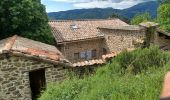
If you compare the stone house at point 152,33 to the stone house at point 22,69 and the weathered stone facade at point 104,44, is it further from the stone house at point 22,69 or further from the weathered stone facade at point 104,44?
the stone house at point 22,69

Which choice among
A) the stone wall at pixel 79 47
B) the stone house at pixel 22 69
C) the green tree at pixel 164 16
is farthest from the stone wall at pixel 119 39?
the green tree at pixel 164 16

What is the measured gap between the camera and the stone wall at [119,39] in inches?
950

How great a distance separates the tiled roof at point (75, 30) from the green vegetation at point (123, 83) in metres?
19.5

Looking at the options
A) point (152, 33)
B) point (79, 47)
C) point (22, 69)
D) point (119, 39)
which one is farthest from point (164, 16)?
point (22, 69)

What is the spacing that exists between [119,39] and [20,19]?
345 inches

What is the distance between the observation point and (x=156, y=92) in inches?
203

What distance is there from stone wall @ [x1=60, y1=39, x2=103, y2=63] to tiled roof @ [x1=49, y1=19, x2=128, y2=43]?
59cm

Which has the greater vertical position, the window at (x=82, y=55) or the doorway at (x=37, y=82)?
the doorway at (x=37, y=82)

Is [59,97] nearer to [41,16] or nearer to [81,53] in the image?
[41,16]

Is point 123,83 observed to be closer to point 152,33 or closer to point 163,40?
point 152,33

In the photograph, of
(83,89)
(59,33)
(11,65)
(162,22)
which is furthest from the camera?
(162,22)

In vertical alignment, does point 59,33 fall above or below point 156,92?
below

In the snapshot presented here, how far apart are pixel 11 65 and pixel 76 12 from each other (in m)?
185

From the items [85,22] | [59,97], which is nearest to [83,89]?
[59,97]
